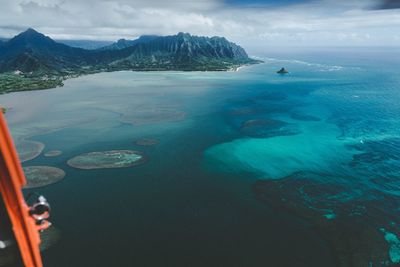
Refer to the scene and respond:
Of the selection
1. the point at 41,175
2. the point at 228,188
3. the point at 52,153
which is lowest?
the point at 228,188

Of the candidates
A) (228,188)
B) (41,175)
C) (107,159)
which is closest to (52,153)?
(41,175)

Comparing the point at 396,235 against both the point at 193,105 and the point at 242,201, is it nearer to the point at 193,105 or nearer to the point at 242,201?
the point at 242,201

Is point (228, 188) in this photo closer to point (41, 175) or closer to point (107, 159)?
point (107, 159)

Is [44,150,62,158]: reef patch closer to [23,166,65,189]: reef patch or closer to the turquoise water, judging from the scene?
the turquoise water

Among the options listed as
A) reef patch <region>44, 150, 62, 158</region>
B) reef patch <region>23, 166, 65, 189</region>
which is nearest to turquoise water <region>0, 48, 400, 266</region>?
reef patch <region>23, 166, 65, 189</region>

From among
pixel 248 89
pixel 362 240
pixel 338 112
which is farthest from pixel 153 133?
pixel 248 89
